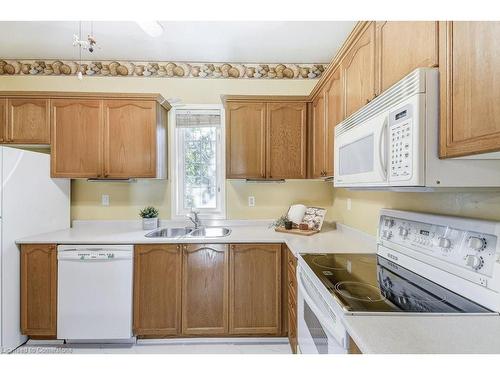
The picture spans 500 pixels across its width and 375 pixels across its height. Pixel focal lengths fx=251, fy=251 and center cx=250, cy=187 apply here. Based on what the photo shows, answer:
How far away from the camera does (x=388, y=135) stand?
0.99 metres

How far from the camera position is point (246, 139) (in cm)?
242

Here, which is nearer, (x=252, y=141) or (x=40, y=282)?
(x=40, y=282)

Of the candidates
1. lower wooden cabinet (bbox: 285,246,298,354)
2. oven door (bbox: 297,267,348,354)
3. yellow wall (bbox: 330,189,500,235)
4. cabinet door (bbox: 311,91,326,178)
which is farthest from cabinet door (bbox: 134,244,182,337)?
yellow wall (bbox: 330,189,500,235)

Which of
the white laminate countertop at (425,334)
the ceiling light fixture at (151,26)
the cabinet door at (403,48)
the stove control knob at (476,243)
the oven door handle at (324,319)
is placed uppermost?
the ceiling light fixture at (151,26)

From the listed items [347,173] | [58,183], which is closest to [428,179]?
[347,173]

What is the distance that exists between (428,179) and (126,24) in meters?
2.34

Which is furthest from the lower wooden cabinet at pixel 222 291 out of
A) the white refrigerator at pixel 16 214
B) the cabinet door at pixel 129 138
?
the white refrigerator at pixel 16 214

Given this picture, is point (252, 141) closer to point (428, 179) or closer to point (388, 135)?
point (388, 135)

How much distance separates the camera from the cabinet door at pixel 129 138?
7.53 ft

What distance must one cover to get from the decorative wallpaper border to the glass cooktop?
2043 mm

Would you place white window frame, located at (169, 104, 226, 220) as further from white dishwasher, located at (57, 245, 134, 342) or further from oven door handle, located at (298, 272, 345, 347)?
oven door handle, located at (298, 272, 345, 347)

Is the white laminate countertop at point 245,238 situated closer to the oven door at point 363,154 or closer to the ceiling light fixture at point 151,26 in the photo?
the oven door at point 363,154

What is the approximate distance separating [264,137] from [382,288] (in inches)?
66.4

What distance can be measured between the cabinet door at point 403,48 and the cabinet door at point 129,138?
6.20 ft
